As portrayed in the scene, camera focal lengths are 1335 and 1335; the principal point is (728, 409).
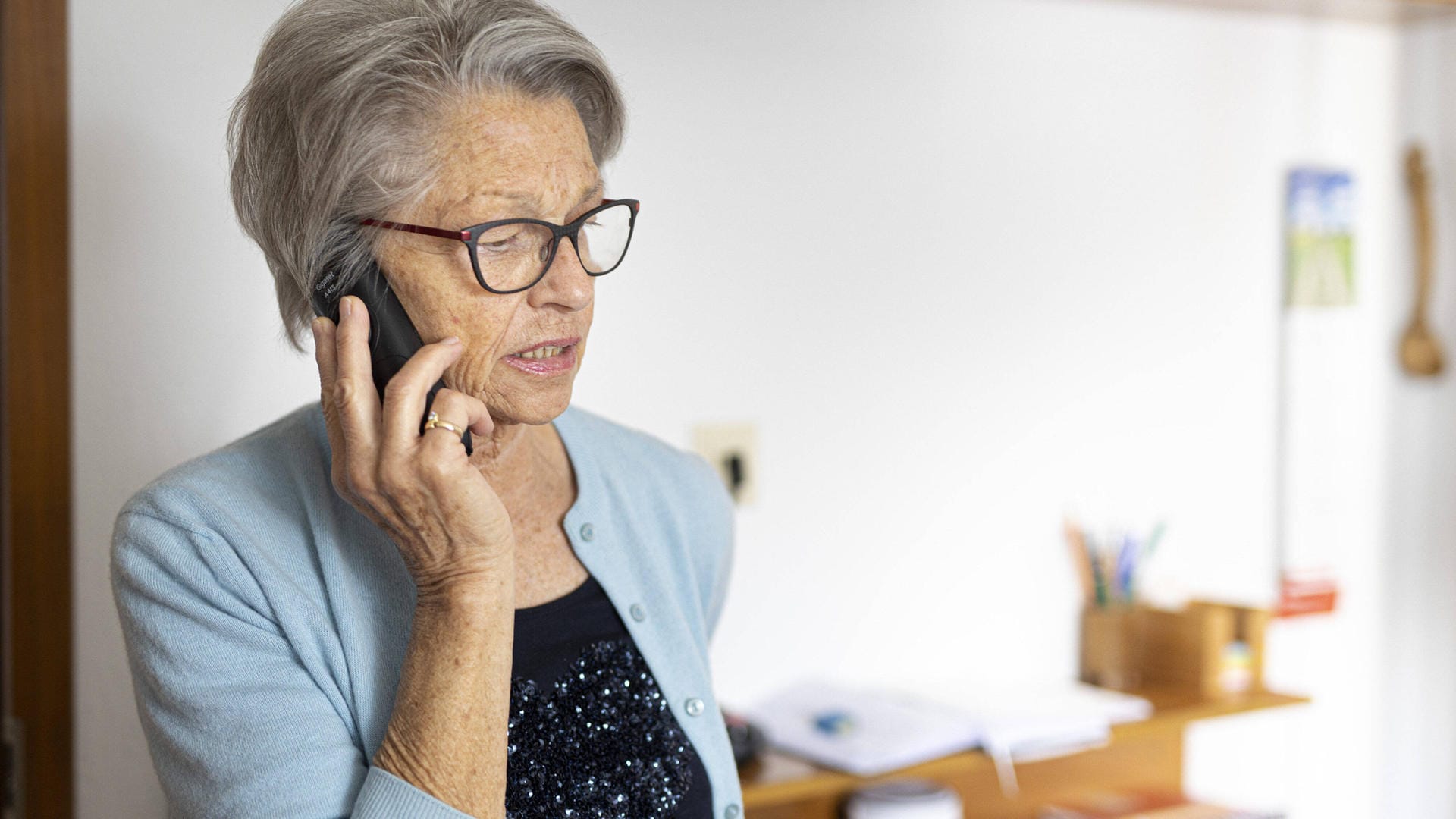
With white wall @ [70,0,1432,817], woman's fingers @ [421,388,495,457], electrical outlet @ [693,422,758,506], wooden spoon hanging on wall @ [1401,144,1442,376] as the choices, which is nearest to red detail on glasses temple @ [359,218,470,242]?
woman's fingers @ [421,388,495,457]

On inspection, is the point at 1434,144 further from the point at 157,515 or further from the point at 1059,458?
the point at 157,515

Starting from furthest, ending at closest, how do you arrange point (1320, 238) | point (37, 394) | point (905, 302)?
point (1320, 238), point (905, 302), point (37, 394)

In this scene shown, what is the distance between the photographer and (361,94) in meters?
0.90

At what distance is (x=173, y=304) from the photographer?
52.4 inches

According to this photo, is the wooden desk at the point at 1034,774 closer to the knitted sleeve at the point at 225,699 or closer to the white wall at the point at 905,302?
the white wall at the point at 905,302

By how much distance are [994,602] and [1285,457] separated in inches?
22.4

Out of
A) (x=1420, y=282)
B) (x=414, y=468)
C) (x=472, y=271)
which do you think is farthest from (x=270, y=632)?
(x=1420, y=282)

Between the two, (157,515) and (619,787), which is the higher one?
(157,515)

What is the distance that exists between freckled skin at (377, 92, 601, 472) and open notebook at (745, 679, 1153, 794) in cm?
77

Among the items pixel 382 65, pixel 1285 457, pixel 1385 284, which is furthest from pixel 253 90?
pixel 1385 284

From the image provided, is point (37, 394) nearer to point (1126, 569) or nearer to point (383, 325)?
point (383, 325)

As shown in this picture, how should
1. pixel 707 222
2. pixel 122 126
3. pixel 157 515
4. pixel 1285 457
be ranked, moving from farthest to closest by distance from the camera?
pixel 1285 457, pixel 707 222, pixel 122 126, pixel 157 515

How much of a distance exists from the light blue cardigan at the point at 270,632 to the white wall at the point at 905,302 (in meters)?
0.44

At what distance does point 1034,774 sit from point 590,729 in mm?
978
